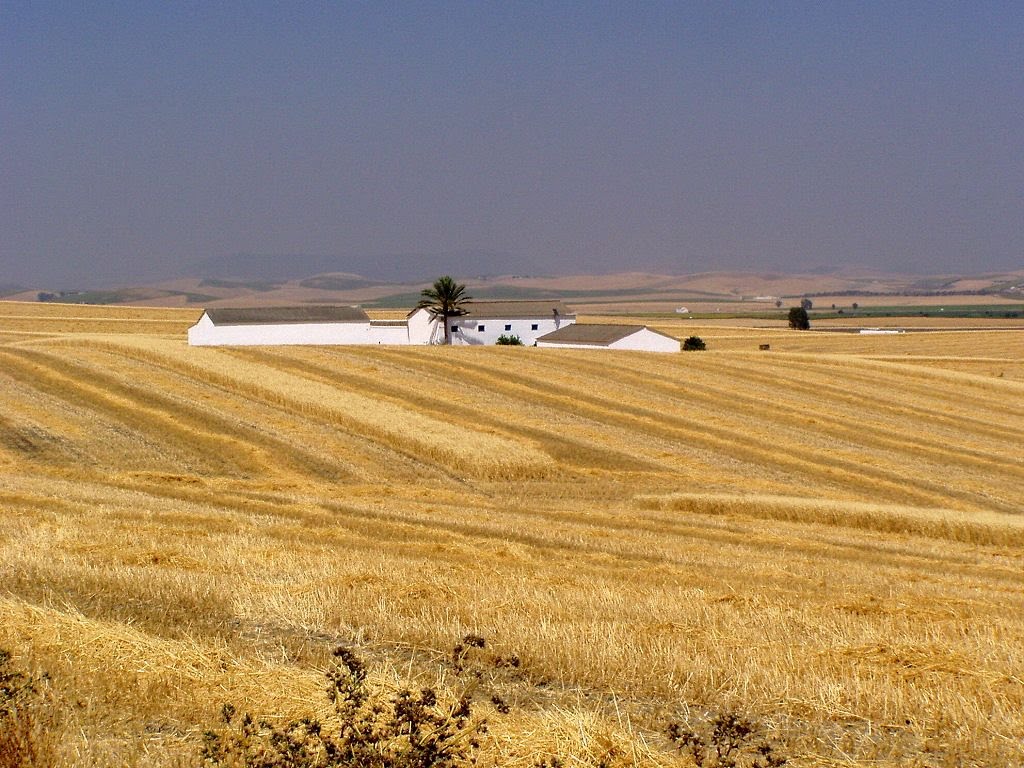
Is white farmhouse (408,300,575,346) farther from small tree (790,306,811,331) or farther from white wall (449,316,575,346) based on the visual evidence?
small tree (790,306,811,331)

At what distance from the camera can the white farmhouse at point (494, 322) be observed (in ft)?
299

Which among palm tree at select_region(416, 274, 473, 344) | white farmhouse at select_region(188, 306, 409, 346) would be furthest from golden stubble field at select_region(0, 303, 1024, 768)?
palm tree at select_region(416, 274, 473, 344)

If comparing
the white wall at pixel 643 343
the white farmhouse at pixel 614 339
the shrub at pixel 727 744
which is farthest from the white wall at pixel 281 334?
the shrub at pixel 727 744

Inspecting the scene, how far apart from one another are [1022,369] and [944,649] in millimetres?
80220

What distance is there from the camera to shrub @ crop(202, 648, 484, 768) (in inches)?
268

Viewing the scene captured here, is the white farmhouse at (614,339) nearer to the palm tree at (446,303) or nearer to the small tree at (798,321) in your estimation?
the palm tree at (446,303)

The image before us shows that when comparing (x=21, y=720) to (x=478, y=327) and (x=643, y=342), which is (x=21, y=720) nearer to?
(x=643, y=342)

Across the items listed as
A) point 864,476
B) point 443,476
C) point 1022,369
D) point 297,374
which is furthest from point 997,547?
point 1022,369

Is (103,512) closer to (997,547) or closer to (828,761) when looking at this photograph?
(828,761)

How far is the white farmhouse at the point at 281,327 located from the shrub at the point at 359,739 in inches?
2774

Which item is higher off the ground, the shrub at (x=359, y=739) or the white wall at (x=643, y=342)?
the shrub at (x=359, y=739)

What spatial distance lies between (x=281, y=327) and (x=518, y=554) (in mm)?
63870


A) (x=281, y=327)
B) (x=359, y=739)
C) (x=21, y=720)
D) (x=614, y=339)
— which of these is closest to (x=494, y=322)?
(x=614, y=339)

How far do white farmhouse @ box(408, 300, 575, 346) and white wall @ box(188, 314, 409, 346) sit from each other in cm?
492
